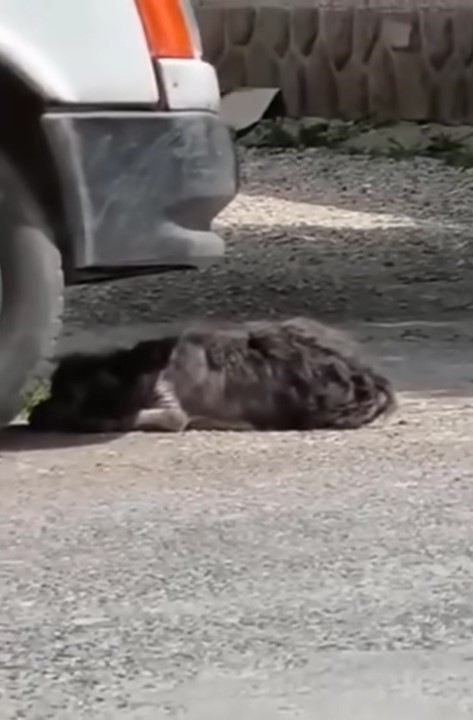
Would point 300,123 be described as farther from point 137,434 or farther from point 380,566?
point 380,566

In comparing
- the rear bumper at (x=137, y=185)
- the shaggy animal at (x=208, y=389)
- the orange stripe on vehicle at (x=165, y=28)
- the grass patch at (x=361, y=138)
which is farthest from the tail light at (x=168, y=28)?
the grass patch at (x=361, y=138)

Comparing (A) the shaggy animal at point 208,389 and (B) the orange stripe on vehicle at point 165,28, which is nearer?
(B) the orange stripe on vehicle at point 165,28

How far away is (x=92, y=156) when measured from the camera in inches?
255

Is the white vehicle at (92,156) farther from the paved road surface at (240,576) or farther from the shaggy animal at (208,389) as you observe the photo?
the paved road surface at (240,576)

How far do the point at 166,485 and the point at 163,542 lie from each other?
676mm

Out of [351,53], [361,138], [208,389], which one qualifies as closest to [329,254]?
[208,389]

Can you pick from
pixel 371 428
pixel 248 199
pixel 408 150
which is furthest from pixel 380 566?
pixel 408 150

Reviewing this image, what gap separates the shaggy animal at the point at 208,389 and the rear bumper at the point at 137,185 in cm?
37

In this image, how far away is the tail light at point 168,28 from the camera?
6.56m

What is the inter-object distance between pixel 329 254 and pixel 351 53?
24.0 feet

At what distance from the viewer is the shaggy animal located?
22.8 ft

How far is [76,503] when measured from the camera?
599 cm

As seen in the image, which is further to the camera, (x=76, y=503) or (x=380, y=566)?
(x=76, y=503)

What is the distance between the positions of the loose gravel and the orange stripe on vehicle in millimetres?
3150
